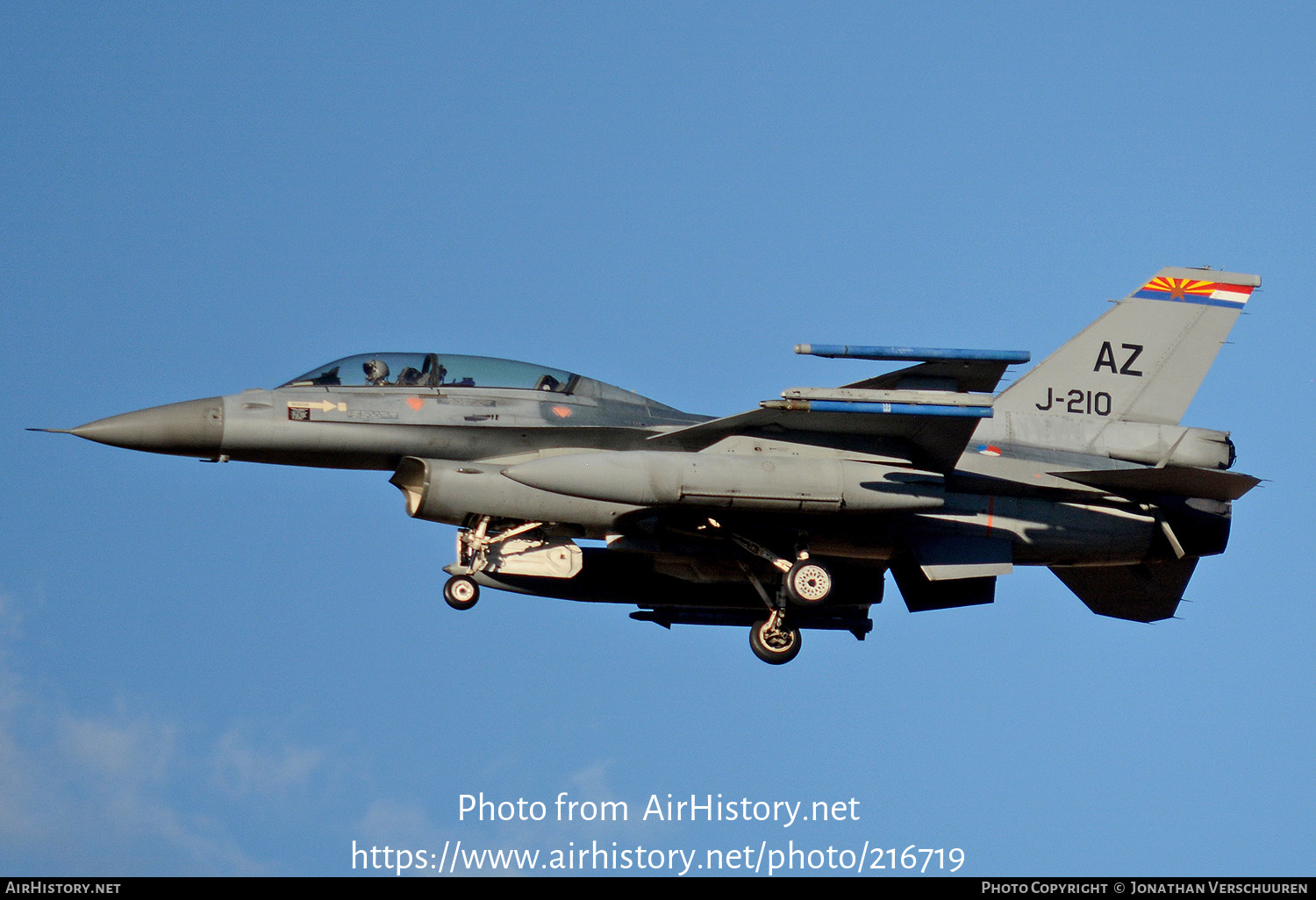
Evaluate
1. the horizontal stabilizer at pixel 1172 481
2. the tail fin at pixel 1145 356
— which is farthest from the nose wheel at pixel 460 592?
the horizontal stabilizer at pixel 1172 481

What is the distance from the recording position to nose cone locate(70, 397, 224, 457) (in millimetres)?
15508

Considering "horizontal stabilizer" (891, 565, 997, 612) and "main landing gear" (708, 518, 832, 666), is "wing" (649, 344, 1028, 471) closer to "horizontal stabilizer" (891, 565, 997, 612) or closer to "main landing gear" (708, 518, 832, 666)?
"main landing gear" (708, 518, 832, 666)

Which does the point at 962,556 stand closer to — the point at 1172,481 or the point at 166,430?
the point at 1172,481

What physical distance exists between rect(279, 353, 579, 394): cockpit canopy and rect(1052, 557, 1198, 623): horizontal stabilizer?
614cm

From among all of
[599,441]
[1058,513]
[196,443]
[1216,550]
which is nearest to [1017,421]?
[1058,513]

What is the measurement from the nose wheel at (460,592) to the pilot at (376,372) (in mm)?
2068

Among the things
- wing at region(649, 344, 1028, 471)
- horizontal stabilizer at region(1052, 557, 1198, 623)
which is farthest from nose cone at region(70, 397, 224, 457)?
horizontal stabilizer at region(1052, 557, 1198, 623)

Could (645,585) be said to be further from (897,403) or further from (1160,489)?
(1160,489)

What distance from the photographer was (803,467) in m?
15.3

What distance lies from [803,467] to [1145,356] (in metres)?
4.95

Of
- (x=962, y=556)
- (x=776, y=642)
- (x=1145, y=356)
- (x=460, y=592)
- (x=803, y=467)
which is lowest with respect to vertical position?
(x=776, y=642)

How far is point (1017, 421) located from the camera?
690 inches

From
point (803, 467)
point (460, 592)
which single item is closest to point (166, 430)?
point (460, 592)
